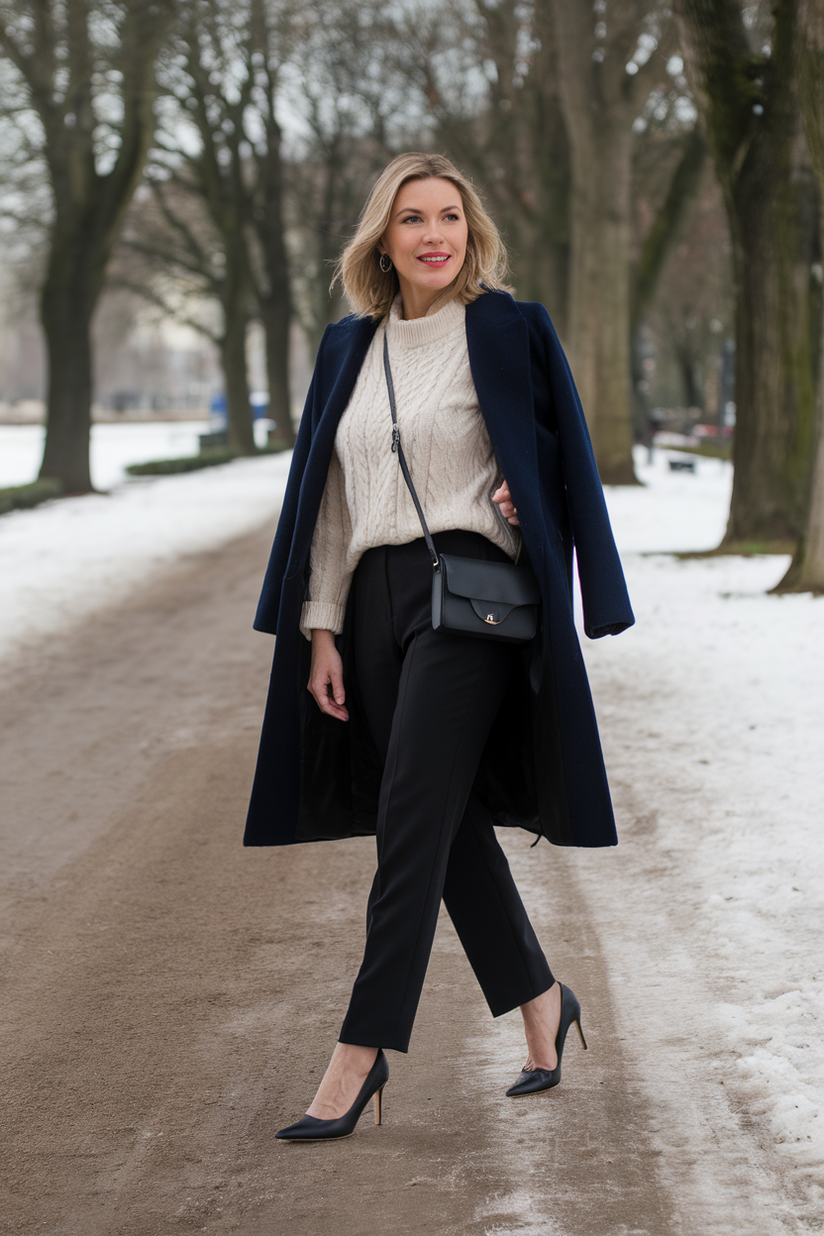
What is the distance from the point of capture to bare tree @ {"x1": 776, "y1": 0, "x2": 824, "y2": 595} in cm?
867

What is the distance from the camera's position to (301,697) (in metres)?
3.15

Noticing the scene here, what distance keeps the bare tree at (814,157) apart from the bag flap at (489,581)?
6.76m

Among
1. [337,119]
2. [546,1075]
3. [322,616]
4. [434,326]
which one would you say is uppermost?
[337,119]

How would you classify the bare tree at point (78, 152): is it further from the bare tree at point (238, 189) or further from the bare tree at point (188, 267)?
the bare tree at point (188, 267)

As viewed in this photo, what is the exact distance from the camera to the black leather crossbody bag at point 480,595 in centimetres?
280

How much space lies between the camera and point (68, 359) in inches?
763

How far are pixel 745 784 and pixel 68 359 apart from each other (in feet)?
51.9

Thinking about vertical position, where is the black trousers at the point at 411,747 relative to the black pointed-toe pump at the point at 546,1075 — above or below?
above

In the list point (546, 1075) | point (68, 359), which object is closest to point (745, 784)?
point (546, 1075)

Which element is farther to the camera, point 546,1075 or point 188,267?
point 188,267

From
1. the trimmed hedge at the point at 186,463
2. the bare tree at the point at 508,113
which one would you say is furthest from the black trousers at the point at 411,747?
the trimmed hedge at the point at 186,463

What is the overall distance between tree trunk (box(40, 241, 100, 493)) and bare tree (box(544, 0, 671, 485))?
267 inches

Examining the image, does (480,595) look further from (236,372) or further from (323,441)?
(236,372)

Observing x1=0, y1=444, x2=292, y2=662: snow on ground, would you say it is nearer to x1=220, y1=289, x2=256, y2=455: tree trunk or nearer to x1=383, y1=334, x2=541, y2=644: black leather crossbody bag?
x1=383, y1=334, x2=541, y2=644: black leather crossbody bag
